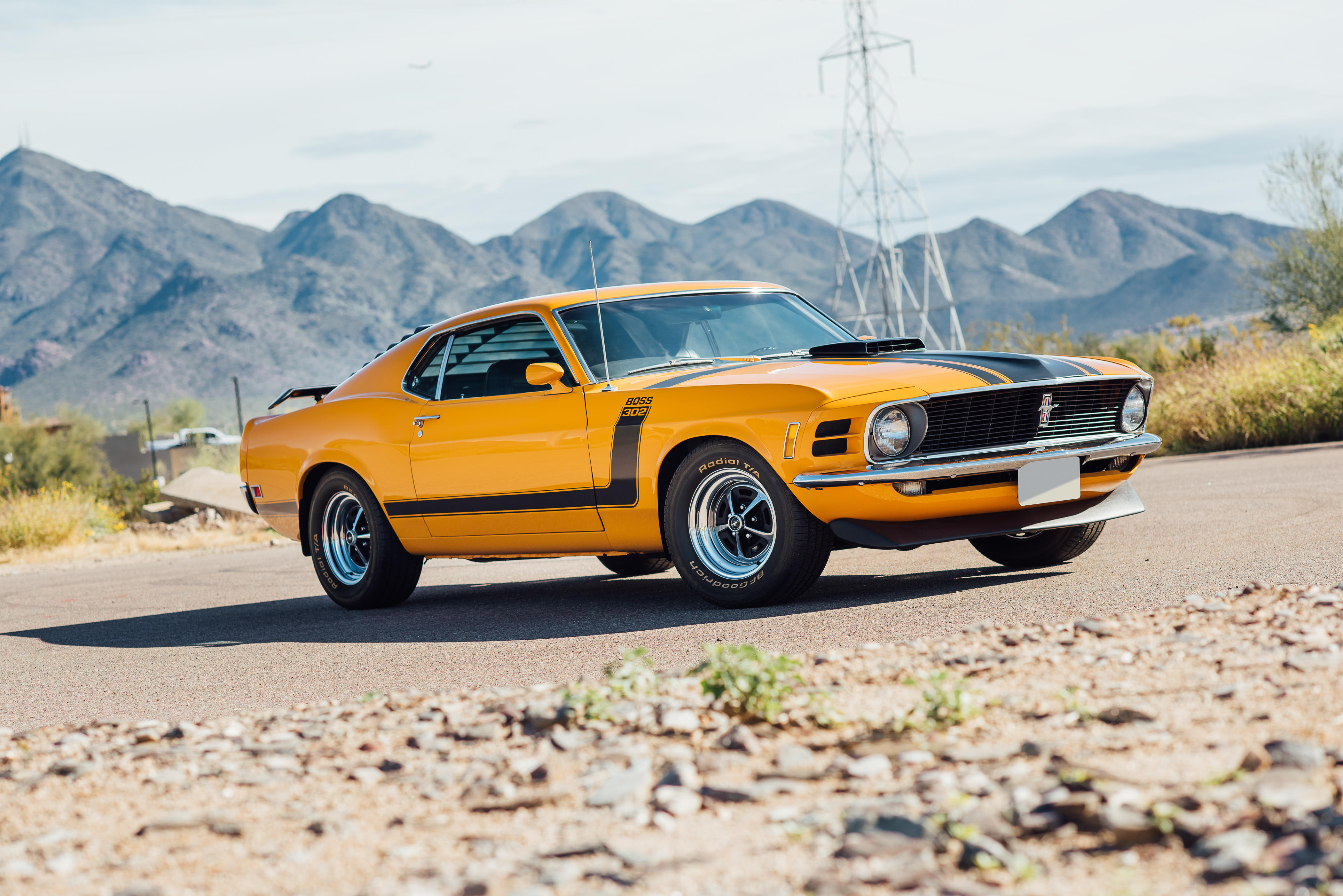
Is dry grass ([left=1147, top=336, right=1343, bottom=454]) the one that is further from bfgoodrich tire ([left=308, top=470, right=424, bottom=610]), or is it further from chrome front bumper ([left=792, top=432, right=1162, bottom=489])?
bfgoodrich tire ([left=308, top=470, right=424, bottom=610])

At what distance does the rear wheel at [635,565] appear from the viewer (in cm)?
856

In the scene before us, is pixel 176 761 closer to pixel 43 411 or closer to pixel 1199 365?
pixel 1199 365

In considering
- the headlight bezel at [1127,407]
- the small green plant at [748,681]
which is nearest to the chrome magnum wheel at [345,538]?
the headlight bezel at [1127,407]

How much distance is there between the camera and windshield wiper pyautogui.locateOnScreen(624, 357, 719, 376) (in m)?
6.84

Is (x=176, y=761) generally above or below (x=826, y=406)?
below

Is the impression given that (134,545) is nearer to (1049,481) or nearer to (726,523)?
(726,523)

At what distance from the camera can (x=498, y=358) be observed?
24.2 feet

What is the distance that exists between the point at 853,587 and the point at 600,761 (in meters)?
3.61

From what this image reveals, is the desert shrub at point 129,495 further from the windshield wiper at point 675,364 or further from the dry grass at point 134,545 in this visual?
the windshield wiper at point 675,364

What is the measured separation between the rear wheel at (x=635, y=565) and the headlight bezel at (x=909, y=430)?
8.70 ft

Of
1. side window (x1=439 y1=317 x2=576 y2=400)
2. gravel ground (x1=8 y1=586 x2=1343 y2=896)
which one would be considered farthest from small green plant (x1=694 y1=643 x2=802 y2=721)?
side window (x1=439 y1=317 x2=576 y2=400)

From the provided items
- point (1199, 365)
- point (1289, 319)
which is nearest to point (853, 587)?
point (1199, 365)

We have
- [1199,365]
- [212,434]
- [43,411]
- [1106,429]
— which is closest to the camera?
[1106,429]

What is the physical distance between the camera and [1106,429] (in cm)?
671
